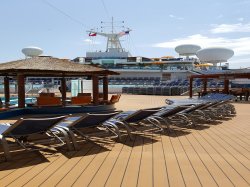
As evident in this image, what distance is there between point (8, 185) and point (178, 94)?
21.9 metres

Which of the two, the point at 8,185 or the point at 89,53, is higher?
the point at 89,53

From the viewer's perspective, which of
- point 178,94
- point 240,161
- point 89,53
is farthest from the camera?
point 89,53

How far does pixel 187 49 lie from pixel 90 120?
55.5m

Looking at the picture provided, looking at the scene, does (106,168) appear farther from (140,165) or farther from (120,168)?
(140,165)

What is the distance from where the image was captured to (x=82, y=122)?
4.92 metres

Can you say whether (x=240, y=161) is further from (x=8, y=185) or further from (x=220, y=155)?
(x=8, y=185)

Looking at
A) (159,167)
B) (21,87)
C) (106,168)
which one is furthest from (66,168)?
(21,87)

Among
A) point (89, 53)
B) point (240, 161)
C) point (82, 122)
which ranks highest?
point (89, 53)

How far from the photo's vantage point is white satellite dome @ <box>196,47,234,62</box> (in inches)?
1783

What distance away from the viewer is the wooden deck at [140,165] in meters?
3.35

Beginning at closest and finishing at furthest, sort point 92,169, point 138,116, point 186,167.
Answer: point 92,169, point 186,167, point 138,116

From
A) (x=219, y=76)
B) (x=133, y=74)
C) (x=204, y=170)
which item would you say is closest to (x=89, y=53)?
(x=133, y=74)

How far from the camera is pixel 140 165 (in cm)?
396

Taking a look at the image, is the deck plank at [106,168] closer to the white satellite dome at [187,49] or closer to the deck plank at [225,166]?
the deck plank at [225,166]
